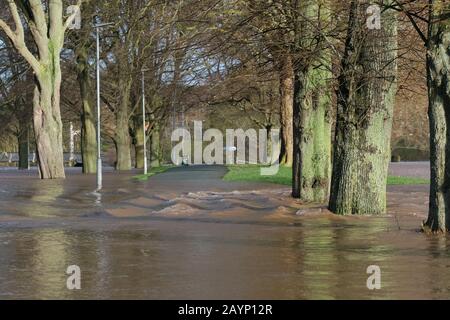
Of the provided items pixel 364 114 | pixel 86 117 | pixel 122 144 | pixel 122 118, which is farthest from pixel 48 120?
pixel 364 114

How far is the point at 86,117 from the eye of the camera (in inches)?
1980

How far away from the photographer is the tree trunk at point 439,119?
45.8ft

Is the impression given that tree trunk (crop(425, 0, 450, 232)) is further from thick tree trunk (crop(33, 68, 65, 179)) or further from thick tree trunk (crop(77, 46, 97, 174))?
thick tree trunk (crop(77, 46, 97, 174))

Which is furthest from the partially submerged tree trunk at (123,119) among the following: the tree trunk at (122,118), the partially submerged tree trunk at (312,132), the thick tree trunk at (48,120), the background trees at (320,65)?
the partially submerged tree trunk at (312,132)

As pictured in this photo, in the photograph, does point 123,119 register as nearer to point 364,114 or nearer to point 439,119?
point 364,114

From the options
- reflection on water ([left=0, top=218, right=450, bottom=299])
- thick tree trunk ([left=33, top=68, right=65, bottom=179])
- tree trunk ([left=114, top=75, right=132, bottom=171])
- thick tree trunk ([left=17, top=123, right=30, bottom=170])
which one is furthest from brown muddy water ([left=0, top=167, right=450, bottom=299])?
thick tree trunk ([left=17, top=123, right=30, bottom=170])

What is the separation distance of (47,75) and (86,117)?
11.6m

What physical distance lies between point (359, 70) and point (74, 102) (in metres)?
46.7

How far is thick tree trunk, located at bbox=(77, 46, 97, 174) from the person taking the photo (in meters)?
49.7

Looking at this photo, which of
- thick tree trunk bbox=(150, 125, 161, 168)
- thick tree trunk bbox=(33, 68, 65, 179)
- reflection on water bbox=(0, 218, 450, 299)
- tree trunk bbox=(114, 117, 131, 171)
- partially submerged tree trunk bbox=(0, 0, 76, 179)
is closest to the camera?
reflection on water bbox=(0, 218, 450, 299)

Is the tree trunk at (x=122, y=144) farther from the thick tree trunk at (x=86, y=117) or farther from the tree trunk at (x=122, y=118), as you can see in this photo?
the thick tree trunk at (x=86, y=117)

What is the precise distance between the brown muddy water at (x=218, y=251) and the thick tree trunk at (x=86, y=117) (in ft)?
88.4

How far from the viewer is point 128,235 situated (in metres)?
15.4

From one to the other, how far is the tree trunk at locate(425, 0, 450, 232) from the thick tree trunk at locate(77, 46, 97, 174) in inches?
1469
